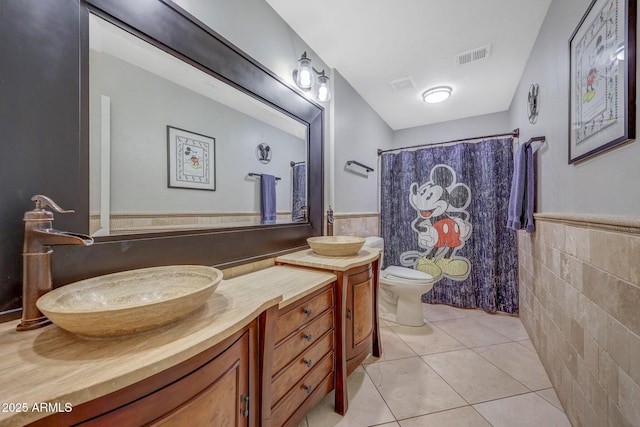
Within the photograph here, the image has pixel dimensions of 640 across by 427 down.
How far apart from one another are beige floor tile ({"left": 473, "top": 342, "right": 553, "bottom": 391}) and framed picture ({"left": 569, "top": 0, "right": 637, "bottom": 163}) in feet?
4.39

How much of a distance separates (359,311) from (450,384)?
72 centimetres

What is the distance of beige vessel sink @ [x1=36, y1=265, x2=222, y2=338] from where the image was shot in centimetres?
54

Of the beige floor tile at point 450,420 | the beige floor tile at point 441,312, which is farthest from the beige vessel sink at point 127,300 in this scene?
the beige floor tile at point 441,312

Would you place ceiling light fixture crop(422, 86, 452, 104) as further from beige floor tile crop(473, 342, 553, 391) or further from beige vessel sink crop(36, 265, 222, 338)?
beige vessel sink crop(36, 265, 222, 338)

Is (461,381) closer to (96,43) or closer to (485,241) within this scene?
(485,241)

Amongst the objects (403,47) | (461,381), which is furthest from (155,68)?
(461,381)

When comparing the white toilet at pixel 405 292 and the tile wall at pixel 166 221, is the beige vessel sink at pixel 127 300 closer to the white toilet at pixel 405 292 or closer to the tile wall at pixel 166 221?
the tile wall at pixel 166 221

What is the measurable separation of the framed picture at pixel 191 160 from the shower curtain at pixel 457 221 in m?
2.24

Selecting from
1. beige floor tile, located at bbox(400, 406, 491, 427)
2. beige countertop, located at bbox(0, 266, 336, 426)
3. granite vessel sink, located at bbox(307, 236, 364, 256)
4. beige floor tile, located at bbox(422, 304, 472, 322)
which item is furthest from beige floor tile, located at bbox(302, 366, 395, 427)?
beige floor tile, located at bbox(422, 304, 472, 322)

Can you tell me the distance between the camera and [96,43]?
872 millimetres

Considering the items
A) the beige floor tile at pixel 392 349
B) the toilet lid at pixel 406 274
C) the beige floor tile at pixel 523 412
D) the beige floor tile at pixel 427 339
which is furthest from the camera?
the toilet lid at pixel 406 274

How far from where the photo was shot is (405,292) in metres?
2.22

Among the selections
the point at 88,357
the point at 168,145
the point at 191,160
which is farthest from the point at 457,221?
the point at 88,357

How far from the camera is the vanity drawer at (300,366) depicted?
98cm
